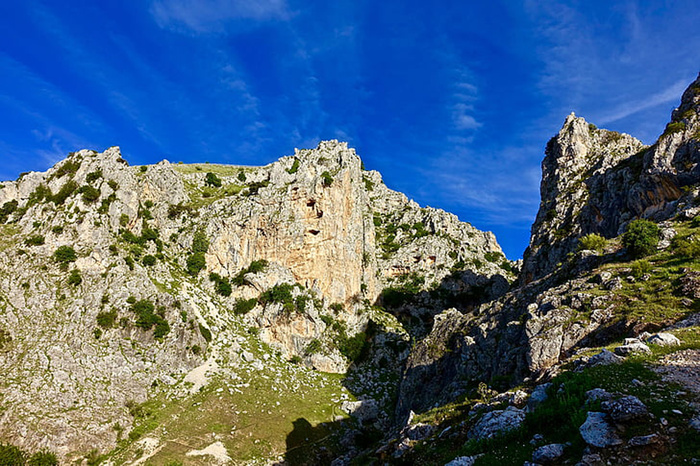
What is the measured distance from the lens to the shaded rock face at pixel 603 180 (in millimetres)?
39281

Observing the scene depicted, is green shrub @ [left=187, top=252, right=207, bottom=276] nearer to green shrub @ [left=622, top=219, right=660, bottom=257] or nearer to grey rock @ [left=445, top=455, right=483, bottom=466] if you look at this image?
green shrub @ [left=622, top=219, right=660, bottom=257]

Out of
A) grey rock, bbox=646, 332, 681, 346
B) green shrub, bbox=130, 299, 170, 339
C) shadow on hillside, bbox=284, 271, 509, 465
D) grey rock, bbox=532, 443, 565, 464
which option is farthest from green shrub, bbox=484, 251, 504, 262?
grey rock, bbox=532, 443, 565, 464

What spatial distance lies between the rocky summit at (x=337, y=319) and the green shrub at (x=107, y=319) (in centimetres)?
24

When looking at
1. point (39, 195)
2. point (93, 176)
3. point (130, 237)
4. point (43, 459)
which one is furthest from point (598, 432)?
point (39, 195)

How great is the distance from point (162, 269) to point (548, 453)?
202 feet

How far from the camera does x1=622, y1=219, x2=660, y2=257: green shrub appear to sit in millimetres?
26000

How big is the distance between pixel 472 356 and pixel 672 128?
37148mm

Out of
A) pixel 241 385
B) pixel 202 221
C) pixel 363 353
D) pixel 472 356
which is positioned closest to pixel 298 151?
pixel 202 221

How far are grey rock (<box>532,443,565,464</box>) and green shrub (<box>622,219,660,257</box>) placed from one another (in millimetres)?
24233

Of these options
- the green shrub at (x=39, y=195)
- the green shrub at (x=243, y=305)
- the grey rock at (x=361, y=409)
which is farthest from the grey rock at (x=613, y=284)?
the green shrub at (x=39, y=195)

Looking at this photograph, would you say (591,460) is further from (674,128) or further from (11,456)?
(674,128)

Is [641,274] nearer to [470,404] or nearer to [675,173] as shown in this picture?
[470,404]

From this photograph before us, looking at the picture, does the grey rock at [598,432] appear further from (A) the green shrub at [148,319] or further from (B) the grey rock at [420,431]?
(A) the green shrub at [148,319]

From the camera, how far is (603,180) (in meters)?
53.2
